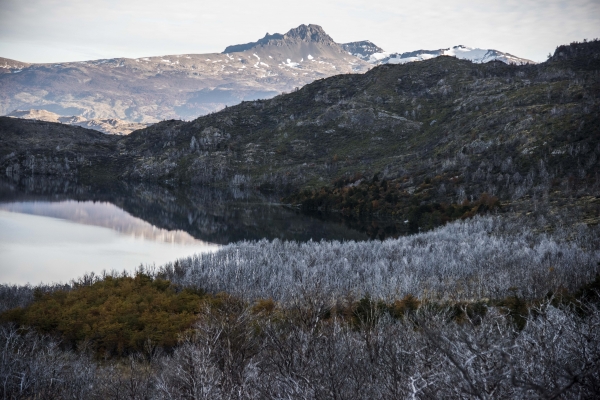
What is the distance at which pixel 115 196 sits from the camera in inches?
5768

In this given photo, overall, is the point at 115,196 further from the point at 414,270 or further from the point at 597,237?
the point at 597,237

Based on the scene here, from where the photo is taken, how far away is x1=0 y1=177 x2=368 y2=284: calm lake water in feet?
203

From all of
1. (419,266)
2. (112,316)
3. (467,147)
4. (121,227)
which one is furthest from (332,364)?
(467,147)

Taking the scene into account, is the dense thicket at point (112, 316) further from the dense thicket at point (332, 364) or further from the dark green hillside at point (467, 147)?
the dark green hillside at point (467, 147)

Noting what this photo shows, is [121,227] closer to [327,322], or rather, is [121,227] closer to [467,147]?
[327,322]

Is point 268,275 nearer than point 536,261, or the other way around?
point 536,261

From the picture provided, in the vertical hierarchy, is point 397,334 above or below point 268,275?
above

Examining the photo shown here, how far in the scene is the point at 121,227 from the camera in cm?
9375

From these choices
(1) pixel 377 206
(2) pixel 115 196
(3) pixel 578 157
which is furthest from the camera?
(2) pixel 115 196

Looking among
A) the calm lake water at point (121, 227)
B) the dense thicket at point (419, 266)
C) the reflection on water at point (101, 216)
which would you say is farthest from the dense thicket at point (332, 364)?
the reflection on water at point (101, 216)

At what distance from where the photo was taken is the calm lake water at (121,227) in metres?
61.9

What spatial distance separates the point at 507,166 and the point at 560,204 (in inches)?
1122

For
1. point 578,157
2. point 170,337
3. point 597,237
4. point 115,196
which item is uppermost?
point 578,157

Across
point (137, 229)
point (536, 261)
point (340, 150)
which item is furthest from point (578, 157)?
point (340, 150)
